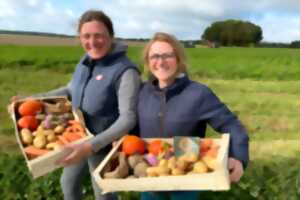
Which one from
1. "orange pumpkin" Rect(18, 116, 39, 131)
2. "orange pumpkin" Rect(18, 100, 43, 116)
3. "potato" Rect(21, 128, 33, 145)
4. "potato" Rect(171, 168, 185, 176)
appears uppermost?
"orange pumpkin" Rect(18, 100, 43, 116)

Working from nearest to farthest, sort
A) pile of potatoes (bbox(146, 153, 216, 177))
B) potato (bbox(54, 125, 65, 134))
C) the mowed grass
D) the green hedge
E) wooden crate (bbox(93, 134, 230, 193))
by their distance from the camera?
1. wooden crate (bbox(93, 134, 230, 193))
2. pile of potatoes (bbox(146, 153, 216, 177))
3. potato (bbox(54, 125, 65, 134))
4. the green hedge
5. the mowed grass

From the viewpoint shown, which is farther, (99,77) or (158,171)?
(99,77)

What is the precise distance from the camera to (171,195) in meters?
3.13

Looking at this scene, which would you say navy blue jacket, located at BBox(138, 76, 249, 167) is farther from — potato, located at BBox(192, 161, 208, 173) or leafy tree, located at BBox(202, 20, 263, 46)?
leafy tree, located at BBox(202, 20, 263, 46)

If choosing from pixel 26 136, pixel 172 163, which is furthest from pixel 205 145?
pixel 26 136

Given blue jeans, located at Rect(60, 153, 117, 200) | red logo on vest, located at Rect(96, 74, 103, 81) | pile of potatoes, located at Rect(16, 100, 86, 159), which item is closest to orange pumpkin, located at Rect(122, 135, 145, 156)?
pile of potatoes, located at Rect(16, 100, 86, 159)

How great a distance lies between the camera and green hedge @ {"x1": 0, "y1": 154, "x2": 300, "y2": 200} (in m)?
4.85

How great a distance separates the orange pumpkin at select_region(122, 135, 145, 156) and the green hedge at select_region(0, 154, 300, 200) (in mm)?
1916

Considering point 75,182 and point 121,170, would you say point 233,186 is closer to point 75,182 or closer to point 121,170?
point 75,182

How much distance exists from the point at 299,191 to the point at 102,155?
1.88m

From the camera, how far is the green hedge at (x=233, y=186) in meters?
4.85

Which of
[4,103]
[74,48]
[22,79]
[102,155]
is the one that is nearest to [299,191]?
[102,155]

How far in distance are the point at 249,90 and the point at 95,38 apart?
52.5 feet

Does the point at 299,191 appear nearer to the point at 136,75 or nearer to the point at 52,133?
the point at 136,75
